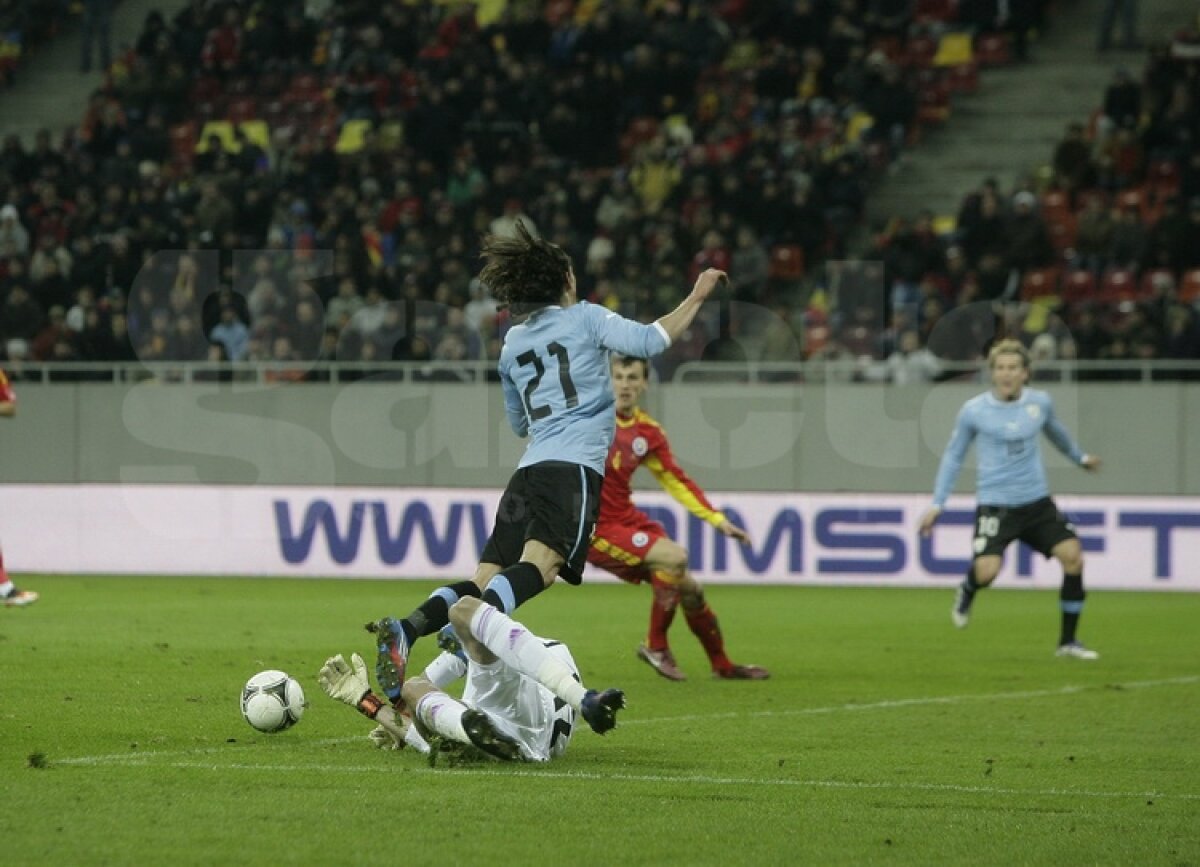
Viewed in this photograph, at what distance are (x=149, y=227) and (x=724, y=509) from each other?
8633 millimetres

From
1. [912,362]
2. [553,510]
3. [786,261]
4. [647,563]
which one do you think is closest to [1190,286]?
[912,362]

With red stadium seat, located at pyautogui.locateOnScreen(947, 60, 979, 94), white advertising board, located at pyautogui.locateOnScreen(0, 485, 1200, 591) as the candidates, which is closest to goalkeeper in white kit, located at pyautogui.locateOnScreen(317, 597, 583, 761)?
white advertising board, located at pyautogui.locateOnScreen(0, 485, 1200, 591)

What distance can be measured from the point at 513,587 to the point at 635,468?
4.07 meters

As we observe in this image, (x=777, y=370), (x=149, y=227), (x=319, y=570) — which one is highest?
(x=149, y=227)

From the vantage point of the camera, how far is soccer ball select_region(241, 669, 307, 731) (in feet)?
27.2

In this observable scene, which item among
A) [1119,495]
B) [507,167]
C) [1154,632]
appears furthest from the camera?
[507,167]

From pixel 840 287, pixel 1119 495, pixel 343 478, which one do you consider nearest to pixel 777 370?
pixel 840 287

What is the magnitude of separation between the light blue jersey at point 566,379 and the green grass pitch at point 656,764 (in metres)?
1.26

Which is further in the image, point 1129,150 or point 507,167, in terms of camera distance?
point 507,167

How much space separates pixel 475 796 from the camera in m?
6.80

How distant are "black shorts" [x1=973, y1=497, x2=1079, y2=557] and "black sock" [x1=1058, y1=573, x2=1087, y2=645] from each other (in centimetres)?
30

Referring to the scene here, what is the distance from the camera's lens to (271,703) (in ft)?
27.2

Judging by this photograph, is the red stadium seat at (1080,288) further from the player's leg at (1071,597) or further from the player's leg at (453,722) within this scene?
the player's leg at (453,722)

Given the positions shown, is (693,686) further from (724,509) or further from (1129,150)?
(1129,150)
